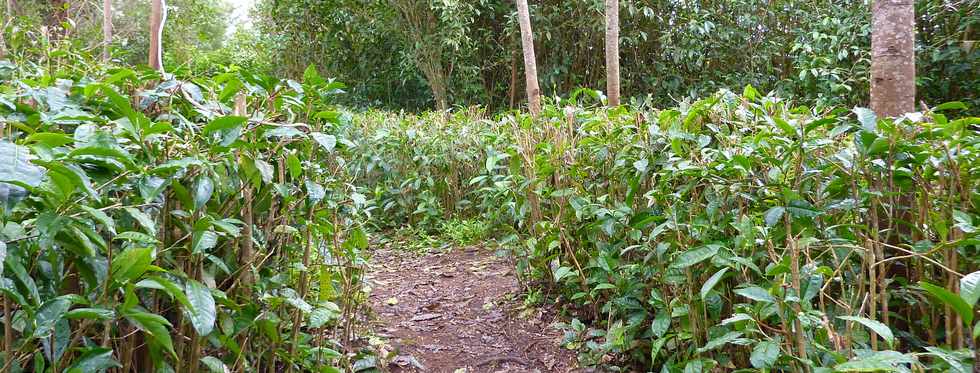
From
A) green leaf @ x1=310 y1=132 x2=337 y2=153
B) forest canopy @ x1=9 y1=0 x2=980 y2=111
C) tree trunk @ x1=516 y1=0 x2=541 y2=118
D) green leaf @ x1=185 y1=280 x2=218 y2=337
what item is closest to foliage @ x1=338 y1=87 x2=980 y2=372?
green leaf @ x1=310 y1=132 x2=337 y2=153

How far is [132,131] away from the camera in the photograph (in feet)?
4.04

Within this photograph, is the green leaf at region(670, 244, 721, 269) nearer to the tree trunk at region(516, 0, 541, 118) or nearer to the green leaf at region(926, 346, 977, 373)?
the green leaf at region(926, 346, 977, 373)

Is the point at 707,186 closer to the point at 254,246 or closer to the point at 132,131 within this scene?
the point at 254,246

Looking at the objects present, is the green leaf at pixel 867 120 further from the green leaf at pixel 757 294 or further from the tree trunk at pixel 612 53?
the tree trunk at pixel 612 53

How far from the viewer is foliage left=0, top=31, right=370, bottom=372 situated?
1024 mm

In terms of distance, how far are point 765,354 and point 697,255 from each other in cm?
35

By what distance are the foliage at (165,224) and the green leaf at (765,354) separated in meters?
1.13

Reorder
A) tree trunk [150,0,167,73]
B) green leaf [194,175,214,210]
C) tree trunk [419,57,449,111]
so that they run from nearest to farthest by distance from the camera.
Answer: green leaf [194,175,214,210], tree trunk [150,0,167,73], tree trunk [419,57,449,111]

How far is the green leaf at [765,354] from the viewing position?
1416mm

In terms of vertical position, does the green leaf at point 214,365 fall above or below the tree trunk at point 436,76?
below

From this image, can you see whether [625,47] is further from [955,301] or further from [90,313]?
[90,313]

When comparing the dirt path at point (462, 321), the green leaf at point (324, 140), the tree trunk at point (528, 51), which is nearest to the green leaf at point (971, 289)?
the green leaf at point (324, 140)

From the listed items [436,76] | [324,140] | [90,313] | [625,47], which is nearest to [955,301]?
[324,140]

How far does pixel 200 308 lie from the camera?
1225mm
